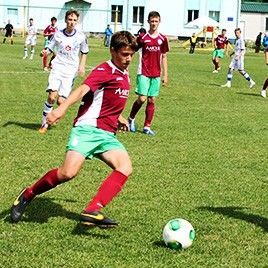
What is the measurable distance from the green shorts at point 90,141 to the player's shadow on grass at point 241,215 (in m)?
1.37

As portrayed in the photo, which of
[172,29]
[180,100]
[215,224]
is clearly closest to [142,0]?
[172,29]

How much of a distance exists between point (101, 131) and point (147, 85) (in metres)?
5.93

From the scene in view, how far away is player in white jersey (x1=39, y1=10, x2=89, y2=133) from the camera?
39.5ft

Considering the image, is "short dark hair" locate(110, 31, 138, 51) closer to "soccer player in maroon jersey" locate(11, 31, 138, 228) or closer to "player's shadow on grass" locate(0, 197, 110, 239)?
"soccer player in maroon jersey" locate(11, 31, 138, 228)

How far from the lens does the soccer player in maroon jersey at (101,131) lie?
6.13 metres

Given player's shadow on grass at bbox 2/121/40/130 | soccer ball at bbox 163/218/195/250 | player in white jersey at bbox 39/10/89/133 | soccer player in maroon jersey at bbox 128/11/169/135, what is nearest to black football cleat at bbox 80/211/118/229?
soccer ball at bbox 163/218/195/250

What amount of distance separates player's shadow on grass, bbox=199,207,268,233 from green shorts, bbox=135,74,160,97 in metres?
5.18

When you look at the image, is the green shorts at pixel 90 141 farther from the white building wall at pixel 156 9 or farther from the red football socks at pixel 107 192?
the white building wall at pixel 156 9

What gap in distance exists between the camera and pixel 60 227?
6.29 metres

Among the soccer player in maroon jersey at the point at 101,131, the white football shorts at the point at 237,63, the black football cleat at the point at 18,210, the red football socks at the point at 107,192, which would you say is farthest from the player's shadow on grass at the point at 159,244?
the white football shorts at the point at 237,63

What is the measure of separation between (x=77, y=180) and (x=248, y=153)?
340 centimetres

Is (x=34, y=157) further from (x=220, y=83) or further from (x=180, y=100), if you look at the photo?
(x=220, y=83)

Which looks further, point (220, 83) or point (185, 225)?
point (220, 83)

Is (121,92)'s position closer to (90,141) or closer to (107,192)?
(90,141)
